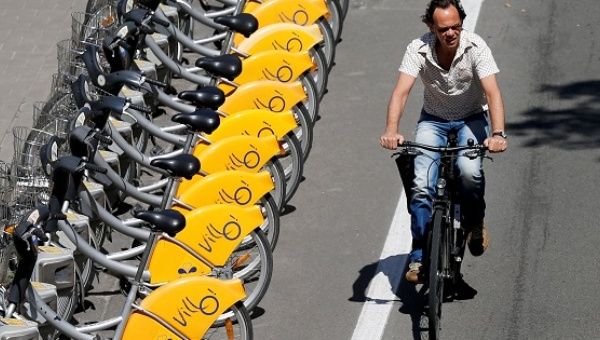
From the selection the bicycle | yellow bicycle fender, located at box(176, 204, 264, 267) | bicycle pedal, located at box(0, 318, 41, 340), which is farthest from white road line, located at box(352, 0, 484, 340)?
bicycle pedal, located at box(0, 318, 41, 340)

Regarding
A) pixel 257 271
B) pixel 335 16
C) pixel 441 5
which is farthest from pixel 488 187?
pixel 335 16

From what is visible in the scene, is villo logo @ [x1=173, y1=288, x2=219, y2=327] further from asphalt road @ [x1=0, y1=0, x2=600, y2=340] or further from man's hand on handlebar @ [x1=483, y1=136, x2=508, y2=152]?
man's hand on handlebar @ [x1=483, y1=136, x2=508, y2=152]

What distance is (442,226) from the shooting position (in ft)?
28.8

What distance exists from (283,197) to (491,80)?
210 centimetres

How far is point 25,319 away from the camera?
8219 mm

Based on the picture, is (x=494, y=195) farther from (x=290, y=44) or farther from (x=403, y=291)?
(x=290, y=44)

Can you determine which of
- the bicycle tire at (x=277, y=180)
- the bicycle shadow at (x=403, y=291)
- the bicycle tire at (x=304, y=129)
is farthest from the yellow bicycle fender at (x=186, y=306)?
the bicycle tire at (x=304, y=129)

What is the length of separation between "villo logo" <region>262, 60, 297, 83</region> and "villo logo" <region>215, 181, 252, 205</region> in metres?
1.61

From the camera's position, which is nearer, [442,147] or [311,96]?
[442,147]

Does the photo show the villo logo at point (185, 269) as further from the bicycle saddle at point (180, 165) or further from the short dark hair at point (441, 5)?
the short dark hair at point (441, 5)

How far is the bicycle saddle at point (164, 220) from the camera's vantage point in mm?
8461

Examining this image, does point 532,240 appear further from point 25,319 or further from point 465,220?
point 25,319

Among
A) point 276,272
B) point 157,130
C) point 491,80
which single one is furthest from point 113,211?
point 491,80

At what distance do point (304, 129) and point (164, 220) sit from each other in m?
2.75
